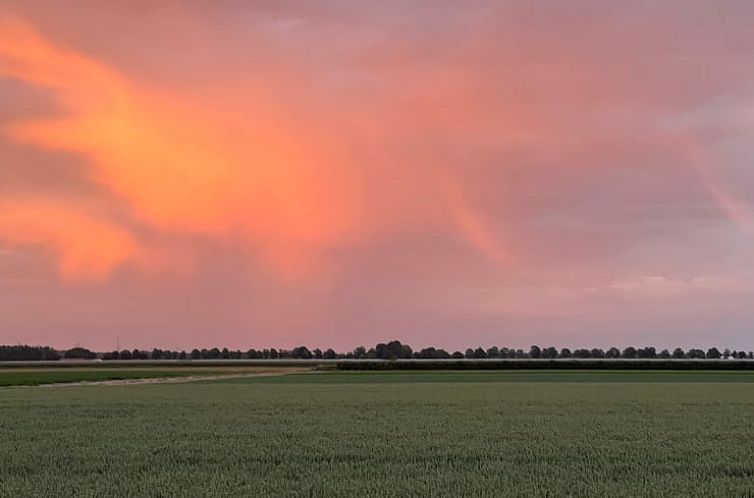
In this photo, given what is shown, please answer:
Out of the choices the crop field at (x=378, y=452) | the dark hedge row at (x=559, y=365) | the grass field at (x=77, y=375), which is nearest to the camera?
the crop field at (x=378, y=452)

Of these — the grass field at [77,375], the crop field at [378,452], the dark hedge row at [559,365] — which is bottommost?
the crop field at [378,452]

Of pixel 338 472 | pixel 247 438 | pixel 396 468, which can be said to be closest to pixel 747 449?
pixel 396 468

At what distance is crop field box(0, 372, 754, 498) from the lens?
15047 millimetres

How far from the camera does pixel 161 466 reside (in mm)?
Answer: 17922

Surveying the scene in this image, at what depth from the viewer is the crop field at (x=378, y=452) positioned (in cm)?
1505

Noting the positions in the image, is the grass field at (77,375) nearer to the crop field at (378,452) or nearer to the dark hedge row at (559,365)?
the dark hedge row at (559,365)

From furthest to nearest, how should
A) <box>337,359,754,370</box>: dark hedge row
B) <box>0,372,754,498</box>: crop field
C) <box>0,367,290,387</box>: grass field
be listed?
<box>337,359,754,370</box>: dark hedge row → <box>0,367,290,387</box>: grass field → <box>0,372,754,498</box>: crop field

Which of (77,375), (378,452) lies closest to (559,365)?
(77,375)

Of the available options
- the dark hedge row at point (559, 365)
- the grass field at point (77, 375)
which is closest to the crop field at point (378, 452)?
the grass field at point (77, 375)

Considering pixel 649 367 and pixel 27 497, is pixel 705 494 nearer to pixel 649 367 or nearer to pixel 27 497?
pixel 27 497

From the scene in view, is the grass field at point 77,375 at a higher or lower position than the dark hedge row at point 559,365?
lower

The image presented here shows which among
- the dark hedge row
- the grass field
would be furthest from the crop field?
the dark hedge row

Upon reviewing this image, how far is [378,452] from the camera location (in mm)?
19812

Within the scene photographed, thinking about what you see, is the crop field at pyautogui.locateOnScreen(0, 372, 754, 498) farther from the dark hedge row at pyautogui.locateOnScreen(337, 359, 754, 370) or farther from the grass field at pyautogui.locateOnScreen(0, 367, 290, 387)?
the dark hedge row at pyautogui.locateOnScreen(337, 359, 754, 370)
